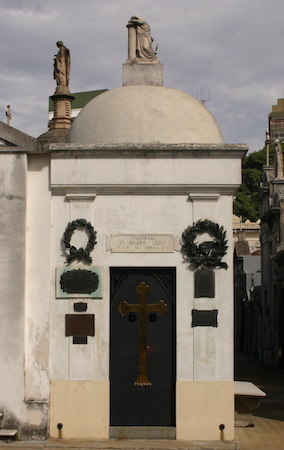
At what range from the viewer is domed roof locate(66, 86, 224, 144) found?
12039 mm

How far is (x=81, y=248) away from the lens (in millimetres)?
11344

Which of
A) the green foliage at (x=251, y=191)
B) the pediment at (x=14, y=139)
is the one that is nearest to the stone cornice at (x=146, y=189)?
the pediment at (x=14, y=139)

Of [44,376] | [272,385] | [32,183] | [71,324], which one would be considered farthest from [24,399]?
[272,385]

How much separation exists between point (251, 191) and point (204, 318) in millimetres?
56841

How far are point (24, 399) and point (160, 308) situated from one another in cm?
265

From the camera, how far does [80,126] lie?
12.5 metres

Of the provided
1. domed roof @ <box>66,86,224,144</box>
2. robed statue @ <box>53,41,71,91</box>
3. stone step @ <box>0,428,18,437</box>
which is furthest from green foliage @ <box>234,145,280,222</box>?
stone step @ <box>0,428,18,437</box>

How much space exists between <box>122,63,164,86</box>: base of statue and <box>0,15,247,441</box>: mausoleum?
2.06 m

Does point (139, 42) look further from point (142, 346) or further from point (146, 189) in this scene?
point (142, 346)

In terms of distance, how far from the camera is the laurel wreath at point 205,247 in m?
11.3

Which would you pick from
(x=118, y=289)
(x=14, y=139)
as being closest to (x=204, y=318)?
(x=118, y=289)

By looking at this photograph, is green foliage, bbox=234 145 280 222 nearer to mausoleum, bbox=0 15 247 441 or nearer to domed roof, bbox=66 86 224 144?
domed roof, bbox=66 86 224 144

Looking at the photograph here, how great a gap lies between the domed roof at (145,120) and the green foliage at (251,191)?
53.7 metres

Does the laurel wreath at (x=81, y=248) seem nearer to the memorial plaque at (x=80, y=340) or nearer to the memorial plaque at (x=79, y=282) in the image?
the memorial plaque at (x=79, y=282)
